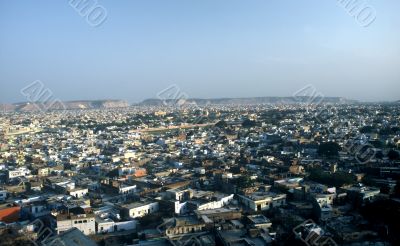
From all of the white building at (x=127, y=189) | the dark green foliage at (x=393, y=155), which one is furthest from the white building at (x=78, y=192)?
the dark green foliage at (x=393, y=155)

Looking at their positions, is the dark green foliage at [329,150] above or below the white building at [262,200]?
above

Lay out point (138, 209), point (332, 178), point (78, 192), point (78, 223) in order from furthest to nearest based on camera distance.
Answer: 1. point (78, 192)
2. point (332, 178)
3. point (138, 209)
4. point (78, 223)

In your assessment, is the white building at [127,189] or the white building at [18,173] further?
the white building at [18,173]

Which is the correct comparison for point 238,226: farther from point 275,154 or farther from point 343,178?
point 275,154

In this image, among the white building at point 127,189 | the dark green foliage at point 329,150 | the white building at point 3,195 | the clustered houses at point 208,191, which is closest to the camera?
the clustered houses at point 208,191

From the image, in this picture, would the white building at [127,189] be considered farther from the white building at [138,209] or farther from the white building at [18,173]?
the white building at [18,173]

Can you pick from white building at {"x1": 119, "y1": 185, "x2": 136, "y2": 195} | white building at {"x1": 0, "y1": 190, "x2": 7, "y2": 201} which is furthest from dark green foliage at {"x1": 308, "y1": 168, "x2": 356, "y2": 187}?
white building at {"x1": 0, "y1": 190, "x2": 7, "y2": 201}

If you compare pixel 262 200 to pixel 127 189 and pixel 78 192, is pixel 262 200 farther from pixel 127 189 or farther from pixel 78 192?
pixel 78 192

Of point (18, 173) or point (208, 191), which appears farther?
point (18, 173)

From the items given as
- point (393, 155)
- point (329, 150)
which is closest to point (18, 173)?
point (329, 150)

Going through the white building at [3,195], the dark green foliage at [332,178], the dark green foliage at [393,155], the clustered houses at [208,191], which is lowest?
the white building at [3,195]
